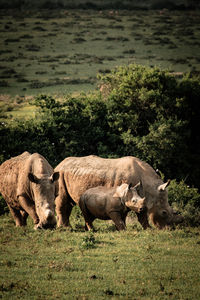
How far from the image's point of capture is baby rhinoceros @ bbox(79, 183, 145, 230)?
16.1 metres

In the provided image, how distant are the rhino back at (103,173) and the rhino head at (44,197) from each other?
2.18m

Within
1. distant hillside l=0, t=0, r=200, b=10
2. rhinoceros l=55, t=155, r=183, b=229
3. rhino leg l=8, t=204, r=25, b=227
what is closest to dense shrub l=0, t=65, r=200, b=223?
rhino leg l=8, t=204, r=25, b=227

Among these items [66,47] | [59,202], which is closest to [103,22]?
[66,47]

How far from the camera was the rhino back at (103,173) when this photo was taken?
56.6ft

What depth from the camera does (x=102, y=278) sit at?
37.4 feet

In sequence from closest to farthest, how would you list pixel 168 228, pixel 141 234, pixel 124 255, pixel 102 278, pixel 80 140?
pixel 102 278
pixel 124 255
pixel 141 234
pixel 168 228
pixel 80 140

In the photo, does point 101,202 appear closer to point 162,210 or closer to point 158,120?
point 162,210

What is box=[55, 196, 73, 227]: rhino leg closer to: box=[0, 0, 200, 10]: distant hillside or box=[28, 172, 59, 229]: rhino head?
box=[28, 172, 59, 229]: rhino head

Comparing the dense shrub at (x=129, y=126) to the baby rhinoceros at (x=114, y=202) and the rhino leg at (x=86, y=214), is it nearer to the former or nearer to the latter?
A: the rhino leg at (x=86, y=214)

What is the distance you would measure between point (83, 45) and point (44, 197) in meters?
66.9

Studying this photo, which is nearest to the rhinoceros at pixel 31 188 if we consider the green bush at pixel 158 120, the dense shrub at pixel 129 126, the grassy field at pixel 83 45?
the dense shrub at pixel 129 126

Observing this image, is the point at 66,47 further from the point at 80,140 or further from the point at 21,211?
the point at 21,211

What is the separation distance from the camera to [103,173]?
17.5 metres

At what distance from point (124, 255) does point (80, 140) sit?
14.6 m
